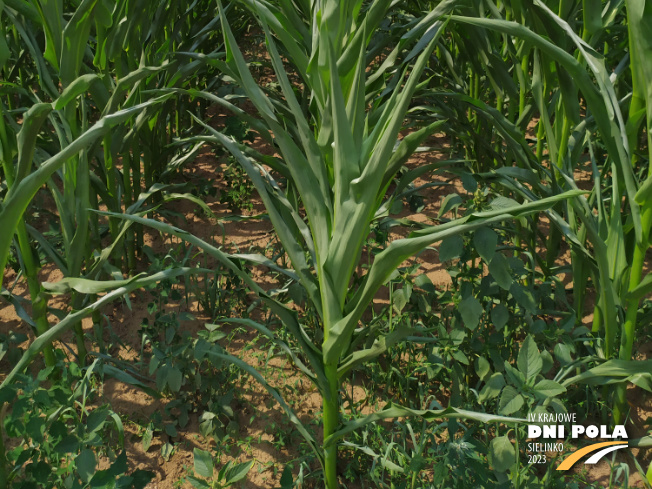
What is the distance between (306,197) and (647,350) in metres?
1.22

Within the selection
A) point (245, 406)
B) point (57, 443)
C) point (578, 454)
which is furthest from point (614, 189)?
point (57, 443)

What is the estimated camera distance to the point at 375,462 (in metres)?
1.51

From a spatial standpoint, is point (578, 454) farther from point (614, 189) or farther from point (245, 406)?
point (245, 406)

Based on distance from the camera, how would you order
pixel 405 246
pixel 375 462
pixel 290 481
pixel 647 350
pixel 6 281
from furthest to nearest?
1. pixel 6 281
2. pixel 647 350
3. pixel 375 462
4. pixel 290 481
5. pixel 405 246

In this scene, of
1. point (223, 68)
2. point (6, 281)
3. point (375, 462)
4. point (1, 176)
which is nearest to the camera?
point (375, 462)

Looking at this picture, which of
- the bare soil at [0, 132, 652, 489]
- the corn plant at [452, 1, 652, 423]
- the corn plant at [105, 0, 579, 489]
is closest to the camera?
the corn plant at [105, 0, 579, 489]

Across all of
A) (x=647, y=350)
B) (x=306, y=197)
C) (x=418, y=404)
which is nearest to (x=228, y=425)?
(x=418, y=404)

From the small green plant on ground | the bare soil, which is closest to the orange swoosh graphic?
the bare soil

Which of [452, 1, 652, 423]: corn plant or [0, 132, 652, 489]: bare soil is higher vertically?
[452, 1, 652, 423]: corn plant

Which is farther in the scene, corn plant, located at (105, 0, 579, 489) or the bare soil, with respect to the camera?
the bare soil

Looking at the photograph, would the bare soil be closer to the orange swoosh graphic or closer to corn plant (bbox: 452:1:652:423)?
the orange swoosh graphic

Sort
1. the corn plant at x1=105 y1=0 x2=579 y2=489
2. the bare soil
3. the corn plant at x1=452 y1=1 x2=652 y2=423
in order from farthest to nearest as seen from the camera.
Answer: the bare soil
the corn plant at x1=452 y1=1 x2=652 y2=423
the corn plant at x1=105 y1=0 x2=579 y2=489

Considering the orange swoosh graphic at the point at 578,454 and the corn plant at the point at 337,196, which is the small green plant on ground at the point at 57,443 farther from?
the orange swoosh graphic at the point at 578,454

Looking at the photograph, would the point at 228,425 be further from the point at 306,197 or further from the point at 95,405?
the point at 306,197
